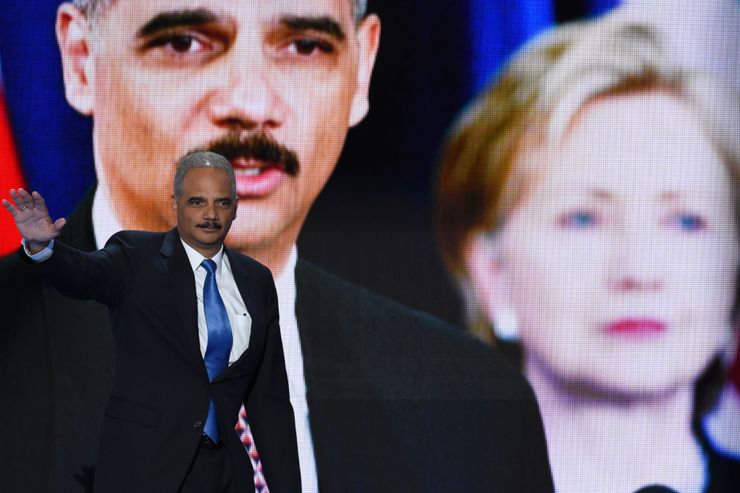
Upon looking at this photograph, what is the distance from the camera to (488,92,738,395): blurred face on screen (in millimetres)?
3762

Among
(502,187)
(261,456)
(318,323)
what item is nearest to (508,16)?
(502,187)

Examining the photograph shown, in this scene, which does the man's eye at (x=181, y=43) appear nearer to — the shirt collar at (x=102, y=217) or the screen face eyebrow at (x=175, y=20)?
the screen face eyebrow at (x=175, y=20)

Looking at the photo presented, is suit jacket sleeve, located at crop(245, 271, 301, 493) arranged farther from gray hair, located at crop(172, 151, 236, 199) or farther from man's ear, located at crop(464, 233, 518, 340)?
man's ear, located at crop(464, 233, 518, 340)

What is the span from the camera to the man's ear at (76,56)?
3695 millimetres

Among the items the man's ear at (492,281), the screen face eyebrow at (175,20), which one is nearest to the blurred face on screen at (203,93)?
the screen face eyebrow at (175,20)

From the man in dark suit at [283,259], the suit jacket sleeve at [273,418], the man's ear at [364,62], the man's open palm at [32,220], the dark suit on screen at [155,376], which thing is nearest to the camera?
the man's open palm at [32,220]

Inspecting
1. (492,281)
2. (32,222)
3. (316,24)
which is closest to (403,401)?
(492,281)

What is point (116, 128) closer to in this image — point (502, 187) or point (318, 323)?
point (318, 323)

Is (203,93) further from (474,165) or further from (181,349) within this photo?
(181,349)

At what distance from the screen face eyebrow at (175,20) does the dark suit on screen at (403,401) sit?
0.68 meters

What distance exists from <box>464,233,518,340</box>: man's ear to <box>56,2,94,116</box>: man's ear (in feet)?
4.87

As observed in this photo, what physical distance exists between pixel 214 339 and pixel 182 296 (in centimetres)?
11

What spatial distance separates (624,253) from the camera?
3764 mm

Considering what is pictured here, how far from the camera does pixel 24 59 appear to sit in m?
3.69
